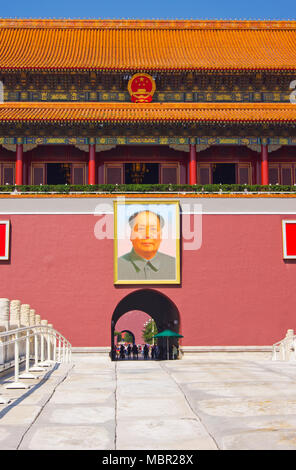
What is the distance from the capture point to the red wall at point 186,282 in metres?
20.5

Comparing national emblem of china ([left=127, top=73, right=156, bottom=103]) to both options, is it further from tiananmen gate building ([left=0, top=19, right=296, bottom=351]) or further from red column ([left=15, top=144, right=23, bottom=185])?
red column ([left=15, top=144, right=23, bottom=185])

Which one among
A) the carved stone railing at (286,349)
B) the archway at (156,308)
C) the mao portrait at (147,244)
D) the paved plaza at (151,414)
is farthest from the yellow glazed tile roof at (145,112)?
the paved plaza at (151,414)

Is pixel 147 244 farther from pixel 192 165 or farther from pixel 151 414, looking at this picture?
pixel 151 414

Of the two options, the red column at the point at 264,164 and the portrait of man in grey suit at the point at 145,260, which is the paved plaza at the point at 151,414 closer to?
the portrait of man in grey suit at the point at 145,260

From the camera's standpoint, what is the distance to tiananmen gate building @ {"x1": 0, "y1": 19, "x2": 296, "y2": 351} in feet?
67.7

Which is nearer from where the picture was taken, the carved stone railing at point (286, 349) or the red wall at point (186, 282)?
the carved stone railing at point (286, 349)

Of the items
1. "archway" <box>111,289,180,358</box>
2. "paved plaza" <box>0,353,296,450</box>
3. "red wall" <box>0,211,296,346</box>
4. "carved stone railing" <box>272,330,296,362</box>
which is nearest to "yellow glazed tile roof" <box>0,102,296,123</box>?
"red wall" <box>0,211,296,346</box>

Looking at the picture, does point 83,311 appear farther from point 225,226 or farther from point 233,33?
point 233,33

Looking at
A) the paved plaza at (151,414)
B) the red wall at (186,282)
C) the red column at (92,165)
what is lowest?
the paved plaza at (151,414)

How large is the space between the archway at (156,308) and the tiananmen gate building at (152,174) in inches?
14.6

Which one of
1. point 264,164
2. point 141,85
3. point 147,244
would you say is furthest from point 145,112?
point 147,244

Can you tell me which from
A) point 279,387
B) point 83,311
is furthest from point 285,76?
point 279,387

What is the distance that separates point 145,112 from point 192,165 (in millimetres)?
3038
